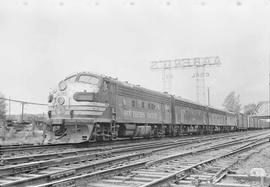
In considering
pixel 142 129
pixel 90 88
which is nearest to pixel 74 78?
pixel 90 88

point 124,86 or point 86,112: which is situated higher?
Answer: point 124,86

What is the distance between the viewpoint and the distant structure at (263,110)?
128 m

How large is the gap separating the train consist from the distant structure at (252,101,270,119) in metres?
110

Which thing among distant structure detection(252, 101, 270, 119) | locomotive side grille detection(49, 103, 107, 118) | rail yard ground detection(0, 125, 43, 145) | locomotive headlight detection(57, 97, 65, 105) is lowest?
rail yard ground detection(0, 125, 43, 145)

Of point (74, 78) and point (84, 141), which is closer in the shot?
point (84, 141)

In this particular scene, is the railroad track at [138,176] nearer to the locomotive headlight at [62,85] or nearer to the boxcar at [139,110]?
the locomotive headlight at [62,85]

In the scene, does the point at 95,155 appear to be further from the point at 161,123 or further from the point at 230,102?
the point at 230,102

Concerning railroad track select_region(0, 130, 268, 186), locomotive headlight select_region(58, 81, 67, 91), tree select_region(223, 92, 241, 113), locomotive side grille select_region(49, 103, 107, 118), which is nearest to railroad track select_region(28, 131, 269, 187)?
railroad track select_region(0, 130, 268, 186)

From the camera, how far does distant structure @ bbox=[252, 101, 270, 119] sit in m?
128

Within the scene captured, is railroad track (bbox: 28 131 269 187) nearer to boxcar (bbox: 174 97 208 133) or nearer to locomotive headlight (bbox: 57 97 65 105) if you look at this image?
locomotive headlight (bbox: 57 97 65 105)

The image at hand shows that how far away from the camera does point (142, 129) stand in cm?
2184

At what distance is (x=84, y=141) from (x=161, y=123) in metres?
9.55

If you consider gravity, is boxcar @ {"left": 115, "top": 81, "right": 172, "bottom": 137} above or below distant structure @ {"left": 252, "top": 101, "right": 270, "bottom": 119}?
below

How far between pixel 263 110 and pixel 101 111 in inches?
5092
